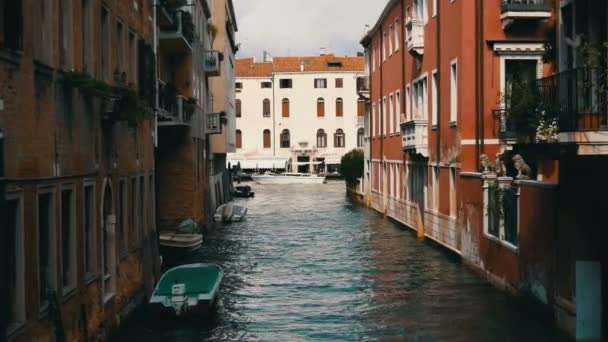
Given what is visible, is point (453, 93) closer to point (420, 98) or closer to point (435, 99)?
point (435, 99)

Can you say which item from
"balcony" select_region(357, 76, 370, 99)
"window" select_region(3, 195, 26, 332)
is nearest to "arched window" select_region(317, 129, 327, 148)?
"balcony" select_region(357, 76, 370, 99)

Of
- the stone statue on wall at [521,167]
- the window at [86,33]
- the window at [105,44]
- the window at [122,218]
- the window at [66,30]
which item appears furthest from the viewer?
the stone statue on wall at [521,167]

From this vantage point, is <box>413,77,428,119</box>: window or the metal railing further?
<box>413,77,428,119</box>: window

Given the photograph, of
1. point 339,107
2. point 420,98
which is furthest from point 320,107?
point 420,98

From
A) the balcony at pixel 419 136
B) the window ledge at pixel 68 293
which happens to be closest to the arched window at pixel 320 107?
the balcony at pixel 419 136

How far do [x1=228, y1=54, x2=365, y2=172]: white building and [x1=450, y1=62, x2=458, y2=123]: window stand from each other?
58924 millimetres

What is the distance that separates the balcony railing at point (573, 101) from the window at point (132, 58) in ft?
23.7

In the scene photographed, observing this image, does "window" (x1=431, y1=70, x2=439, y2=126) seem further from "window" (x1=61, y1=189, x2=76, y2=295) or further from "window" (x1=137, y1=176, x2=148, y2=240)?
"window" (x1=61, y1=189, x2=76, y2=295)

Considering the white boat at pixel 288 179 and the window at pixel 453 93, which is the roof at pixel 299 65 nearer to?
the white boat at pixel 288 179

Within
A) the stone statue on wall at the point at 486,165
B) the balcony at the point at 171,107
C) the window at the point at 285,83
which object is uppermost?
the window at the point at 285,83

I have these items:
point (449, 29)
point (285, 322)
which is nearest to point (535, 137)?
point (285, 322)

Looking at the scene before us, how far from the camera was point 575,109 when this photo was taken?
1020 centimetres

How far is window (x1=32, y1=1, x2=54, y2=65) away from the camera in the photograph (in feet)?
29.8

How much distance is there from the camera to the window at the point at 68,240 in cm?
1056
